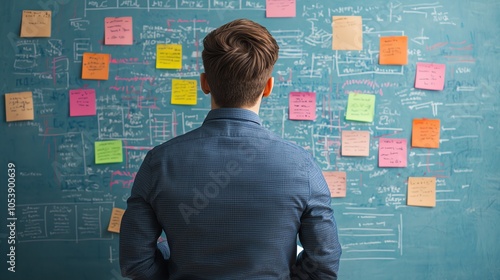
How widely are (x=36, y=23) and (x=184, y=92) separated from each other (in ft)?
2.61

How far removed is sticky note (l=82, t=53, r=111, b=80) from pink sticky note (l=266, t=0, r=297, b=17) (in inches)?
32.7

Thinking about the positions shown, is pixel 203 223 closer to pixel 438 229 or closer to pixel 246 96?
pixel 246 96

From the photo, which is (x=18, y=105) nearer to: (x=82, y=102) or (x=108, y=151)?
(x=82, y=102)

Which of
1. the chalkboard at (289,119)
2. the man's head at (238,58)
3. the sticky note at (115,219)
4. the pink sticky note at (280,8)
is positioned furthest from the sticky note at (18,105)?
the man's head at (238,58)

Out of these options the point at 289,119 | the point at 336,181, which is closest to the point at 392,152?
the point at 336,181

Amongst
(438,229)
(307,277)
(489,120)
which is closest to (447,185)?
(438,229)

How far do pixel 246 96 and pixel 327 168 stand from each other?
1.35 m

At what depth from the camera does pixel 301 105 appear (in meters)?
2.52

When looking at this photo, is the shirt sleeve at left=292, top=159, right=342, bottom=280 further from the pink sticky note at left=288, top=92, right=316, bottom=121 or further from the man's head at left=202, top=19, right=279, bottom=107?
the pink sticky note at left=288, top=92, right=316, bottom=121

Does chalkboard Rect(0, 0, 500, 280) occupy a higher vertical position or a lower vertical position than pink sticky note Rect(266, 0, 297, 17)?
lower

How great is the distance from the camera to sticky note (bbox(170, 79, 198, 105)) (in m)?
2.49

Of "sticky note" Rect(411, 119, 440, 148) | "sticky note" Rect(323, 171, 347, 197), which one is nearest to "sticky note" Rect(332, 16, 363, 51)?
"sticky note" Rect(411, 119, 440, 148)

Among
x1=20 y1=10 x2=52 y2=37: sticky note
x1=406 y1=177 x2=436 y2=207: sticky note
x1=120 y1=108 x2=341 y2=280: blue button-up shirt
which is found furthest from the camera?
x1=406 y1=177 x2=436 y2=207: sticky note

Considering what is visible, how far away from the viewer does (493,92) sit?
8.50 ft
